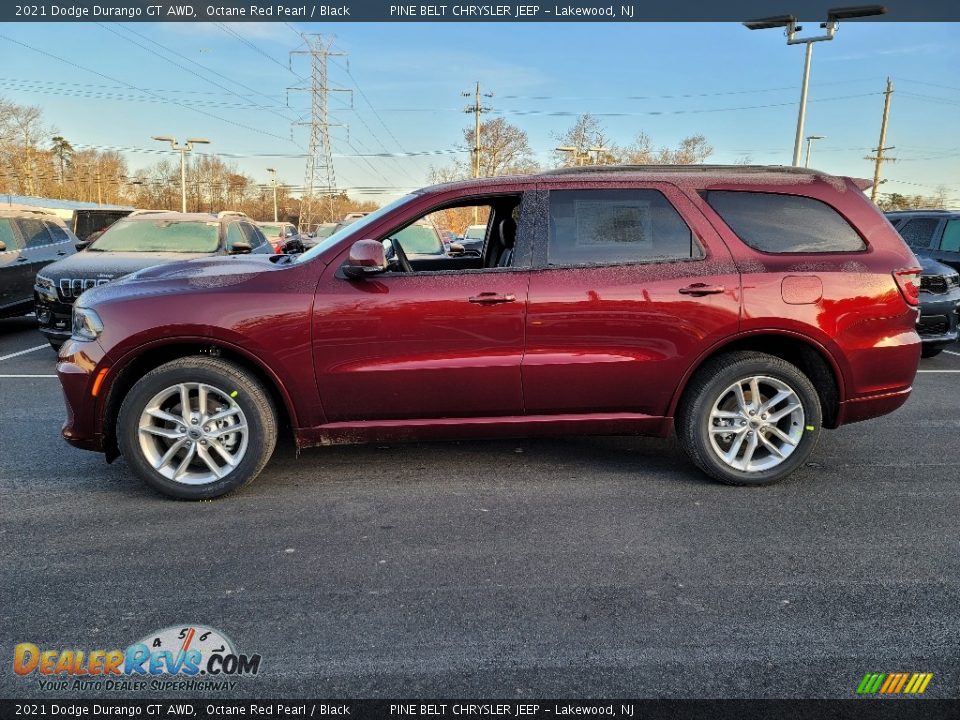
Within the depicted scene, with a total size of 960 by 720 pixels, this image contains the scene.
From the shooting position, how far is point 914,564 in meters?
3.12

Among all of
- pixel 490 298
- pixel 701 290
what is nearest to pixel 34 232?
pixel 490 298

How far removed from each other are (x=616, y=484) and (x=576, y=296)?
1.17 metres

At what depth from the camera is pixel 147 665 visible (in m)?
2.42

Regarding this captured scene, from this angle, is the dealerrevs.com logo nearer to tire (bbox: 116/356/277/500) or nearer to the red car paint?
tire (bbox: 116/356/277/500)

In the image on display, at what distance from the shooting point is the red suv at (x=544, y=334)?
12.4 ft

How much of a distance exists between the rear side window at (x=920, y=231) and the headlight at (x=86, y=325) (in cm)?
1059

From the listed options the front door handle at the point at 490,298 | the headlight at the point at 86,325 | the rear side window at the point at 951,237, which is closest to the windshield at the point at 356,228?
the front door handle at the point at 490,298

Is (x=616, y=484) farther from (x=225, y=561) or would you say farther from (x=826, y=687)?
(x=225, y=561)

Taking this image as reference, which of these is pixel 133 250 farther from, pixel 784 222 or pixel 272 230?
pixel 272 230

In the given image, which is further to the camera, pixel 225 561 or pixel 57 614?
pixel 225 561

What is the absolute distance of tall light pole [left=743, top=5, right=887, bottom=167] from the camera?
1576 cm

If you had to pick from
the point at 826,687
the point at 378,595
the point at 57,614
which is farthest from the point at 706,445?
the point at 57,614

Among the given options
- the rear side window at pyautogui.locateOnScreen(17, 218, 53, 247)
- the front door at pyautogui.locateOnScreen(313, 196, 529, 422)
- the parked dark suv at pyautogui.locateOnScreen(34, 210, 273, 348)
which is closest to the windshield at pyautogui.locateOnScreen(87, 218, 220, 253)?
the parked dark suv at pyautogui.locateOnScreen(34, 210, 273, 348)

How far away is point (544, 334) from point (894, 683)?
7.32ft
